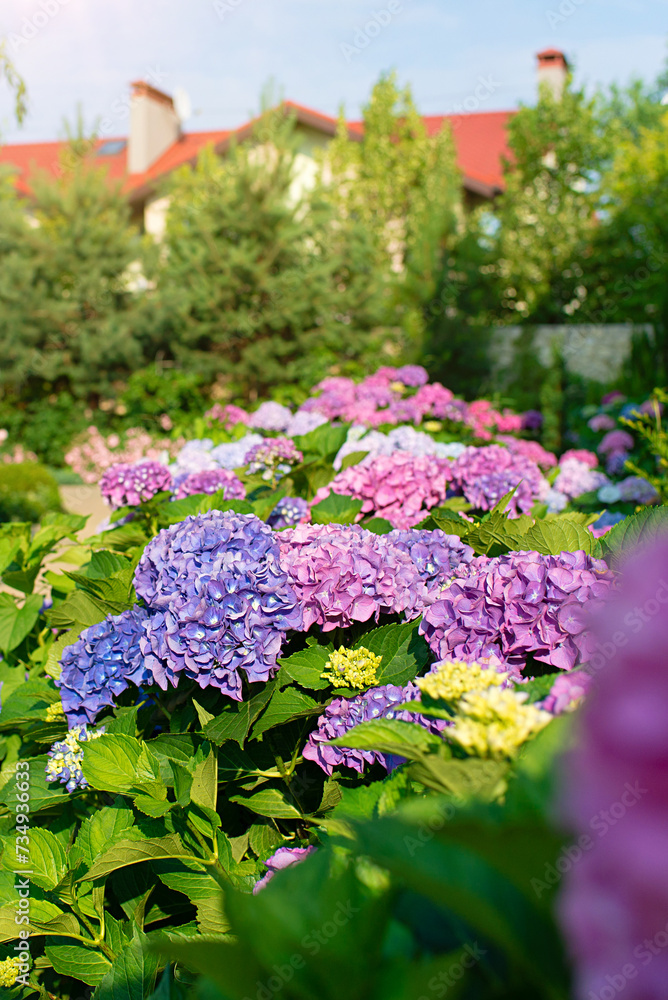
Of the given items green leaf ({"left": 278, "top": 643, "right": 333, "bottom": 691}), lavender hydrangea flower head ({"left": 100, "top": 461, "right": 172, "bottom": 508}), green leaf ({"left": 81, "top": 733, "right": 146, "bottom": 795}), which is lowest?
green leaf ({"left": 81, "top": 733, "right": 146, "bottom": 795})

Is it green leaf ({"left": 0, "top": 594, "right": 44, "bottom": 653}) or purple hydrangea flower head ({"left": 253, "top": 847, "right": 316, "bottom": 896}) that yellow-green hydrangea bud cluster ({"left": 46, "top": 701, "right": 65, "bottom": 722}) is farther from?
purple hydrangea flower head ({"left": 253, "top": 847, "right": 316, "bottom": 896})

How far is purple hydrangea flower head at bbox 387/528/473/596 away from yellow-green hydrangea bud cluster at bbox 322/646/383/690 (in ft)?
0.91

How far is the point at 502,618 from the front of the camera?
1.34 m

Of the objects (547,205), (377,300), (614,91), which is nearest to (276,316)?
(377,300)

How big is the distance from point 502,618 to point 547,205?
18663 millimetres

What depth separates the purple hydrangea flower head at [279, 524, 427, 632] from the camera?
5.16ft

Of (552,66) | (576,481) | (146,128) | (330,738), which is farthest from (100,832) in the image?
(146,128)

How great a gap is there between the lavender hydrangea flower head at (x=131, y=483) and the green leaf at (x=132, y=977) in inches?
65.5

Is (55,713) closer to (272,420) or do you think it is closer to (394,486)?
(394,486)

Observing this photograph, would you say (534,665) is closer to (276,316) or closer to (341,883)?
(341,883)

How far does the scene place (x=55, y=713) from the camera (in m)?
1.89

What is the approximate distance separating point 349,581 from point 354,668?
0.20m

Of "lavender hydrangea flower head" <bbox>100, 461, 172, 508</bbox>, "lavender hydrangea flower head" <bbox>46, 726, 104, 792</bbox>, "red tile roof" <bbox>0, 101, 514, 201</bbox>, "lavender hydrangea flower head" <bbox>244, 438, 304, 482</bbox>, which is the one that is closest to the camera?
"lavender hydrangea flower head" <bbox>46, 726, 104, 792</bbox>

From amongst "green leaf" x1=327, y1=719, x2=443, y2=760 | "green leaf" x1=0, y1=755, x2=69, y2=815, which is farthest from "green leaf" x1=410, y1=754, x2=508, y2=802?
"green leaf" x1=0, y1=755, x2=69, y2=815
